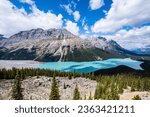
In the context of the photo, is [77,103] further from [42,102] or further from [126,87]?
[126,87]

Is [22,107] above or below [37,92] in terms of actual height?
above

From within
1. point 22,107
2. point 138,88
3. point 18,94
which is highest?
point 22,107

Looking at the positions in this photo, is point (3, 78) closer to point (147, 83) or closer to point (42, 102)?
point (147, 83)

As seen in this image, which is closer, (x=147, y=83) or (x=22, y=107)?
(x=22, y=107)

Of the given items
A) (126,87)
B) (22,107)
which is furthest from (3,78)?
(22,107)

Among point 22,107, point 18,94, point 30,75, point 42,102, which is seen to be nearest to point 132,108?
point 42,102

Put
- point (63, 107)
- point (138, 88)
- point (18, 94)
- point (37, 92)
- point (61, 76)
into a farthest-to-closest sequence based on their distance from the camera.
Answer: point (61, 76)
point (138, 88)
point (37, 92)
point (18, 94)
point (63, 107)

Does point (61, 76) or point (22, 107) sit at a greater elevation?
point (22, 107)

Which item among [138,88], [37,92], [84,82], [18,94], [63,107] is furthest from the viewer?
[84,82]

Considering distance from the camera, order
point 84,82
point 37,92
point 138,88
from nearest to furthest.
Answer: point 37,92 → point 138,88 → point 84,82
